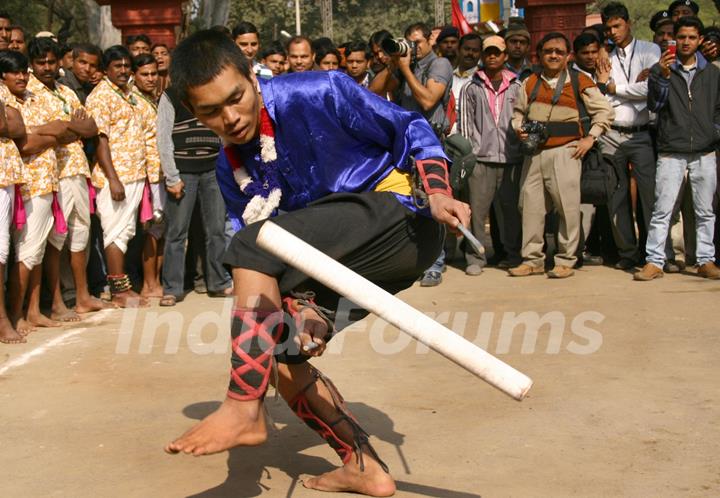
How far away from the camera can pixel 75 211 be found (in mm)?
8289

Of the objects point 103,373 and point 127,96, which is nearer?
point 103,373

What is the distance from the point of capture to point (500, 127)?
9.70 metres

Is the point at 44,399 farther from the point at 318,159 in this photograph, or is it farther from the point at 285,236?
the point at 285,236

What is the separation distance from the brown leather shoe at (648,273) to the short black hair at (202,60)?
5.79 metres

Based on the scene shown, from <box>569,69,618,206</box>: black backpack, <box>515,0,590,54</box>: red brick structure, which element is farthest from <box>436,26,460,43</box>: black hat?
<box>515,0,590,54</box>: red brick structure

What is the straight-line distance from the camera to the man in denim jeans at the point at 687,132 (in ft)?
29.3

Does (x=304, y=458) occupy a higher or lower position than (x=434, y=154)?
lower

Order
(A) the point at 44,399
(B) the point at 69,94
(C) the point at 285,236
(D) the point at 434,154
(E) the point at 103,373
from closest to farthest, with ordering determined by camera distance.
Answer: (C) the point at 285,236 → (D) the point at 434,154 → (A) the point at 44,399 → (E) the point at 103,373 → (B) the point at 69,94

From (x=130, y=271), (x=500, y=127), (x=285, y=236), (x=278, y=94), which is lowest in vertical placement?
(x=130, y=271)

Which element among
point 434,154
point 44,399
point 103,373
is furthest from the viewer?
point 103,373

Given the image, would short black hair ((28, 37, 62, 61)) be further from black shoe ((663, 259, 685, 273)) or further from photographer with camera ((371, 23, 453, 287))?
black shoe ((663, 259, 685, 273))

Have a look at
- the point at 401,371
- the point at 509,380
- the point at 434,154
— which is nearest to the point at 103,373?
the point at 401,371

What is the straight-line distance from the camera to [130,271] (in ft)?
31.4

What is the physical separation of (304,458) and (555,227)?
A: 5776mm
